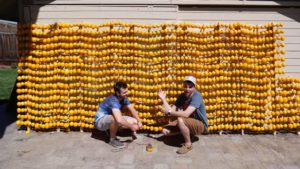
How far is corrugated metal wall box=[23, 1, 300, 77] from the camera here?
279 inches

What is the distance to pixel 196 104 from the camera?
5809mm

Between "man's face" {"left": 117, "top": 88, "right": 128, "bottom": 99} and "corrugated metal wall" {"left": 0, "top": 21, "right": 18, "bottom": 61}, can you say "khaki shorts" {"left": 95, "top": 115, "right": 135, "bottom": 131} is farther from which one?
"corrugated metal wall" {"left": 0, "top": 21, "right": 18, "bottom": 61}

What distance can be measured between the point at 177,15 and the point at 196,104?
2.37 metres

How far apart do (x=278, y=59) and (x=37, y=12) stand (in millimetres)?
5374

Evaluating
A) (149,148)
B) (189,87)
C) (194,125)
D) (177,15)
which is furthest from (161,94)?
(177,15)

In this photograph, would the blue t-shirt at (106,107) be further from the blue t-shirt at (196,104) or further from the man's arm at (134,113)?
the blue t-shirt at (196,104)

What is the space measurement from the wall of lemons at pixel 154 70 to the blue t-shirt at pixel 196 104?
0.33m

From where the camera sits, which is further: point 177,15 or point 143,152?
point 177,15

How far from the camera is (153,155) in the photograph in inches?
220

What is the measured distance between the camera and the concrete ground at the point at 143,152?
5.19 m

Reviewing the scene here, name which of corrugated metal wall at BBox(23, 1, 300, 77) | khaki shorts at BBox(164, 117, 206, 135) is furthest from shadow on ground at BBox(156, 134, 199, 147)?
corrugated metal wall at BBox(23, 1, 300, 77)

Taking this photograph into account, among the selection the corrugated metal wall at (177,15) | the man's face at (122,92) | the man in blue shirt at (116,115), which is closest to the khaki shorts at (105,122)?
the man in blue shirt at (116,115)

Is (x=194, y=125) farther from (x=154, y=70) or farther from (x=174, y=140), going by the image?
Result: (x=154, y=70)

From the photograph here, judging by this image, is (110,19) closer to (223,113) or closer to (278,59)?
(223,113)
